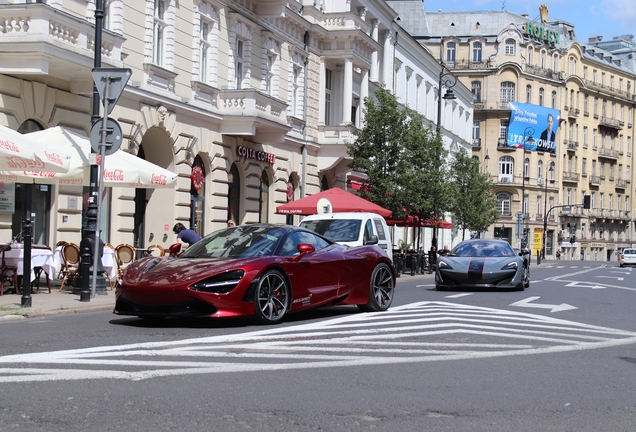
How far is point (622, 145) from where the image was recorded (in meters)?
114

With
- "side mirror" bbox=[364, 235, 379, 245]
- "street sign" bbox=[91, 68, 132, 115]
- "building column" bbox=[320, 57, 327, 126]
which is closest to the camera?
"street sign" bbox=[91, 68, 132, 115]

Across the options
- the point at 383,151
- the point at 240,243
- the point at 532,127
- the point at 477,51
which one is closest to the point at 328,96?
the point at 383,151

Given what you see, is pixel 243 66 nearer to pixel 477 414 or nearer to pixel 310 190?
pixel 310 190

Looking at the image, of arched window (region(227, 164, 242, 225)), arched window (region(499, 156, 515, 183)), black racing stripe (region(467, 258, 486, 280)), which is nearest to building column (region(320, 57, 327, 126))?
arched window (region(227, 164, 242, 225))

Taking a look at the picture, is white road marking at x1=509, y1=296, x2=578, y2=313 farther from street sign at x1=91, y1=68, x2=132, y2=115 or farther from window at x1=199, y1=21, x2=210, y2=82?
window at x1=199, y1=21, x2=210, y2=82

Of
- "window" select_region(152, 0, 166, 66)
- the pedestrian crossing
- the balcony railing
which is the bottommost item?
the pedestrian crossing

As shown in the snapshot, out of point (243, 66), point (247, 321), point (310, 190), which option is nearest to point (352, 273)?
point (247, 321)

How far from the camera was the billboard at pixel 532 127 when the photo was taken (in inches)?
3472

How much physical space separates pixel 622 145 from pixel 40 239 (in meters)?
106

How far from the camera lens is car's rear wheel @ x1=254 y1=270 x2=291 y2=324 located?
10648 millimetres

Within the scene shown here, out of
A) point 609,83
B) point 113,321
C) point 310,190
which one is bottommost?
point 113,321

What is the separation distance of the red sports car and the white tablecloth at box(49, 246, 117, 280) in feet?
20.2

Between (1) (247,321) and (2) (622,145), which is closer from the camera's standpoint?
(1) (247,321)

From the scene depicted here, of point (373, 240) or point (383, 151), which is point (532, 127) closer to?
point (383, 151)
